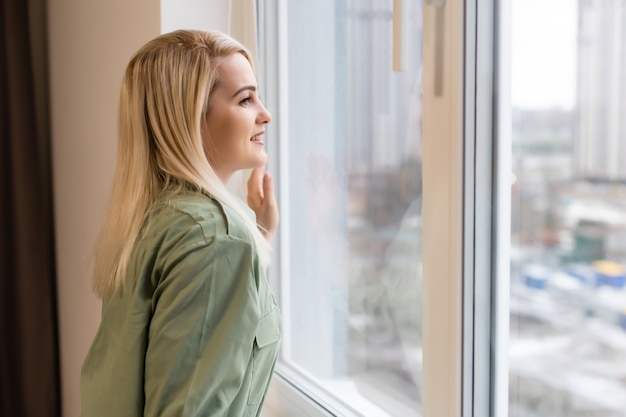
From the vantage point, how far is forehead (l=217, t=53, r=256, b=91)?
1.02 metres

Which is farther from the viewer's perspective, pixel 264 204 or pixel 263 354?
pixel 264 204

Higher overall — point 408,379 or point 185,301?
point 185,301

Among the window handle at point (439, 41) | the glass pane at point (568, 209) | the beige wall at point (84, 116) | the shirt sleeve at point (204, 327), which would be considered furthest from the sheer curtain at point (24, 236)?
the glass pane at point (568, 209)

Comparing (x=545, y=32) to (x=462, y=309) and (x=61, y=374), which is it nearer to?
(x=462, y=309)

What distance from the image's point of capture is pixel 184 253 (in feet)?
2.91

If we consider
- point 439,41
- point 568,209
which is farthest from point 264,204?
point 568,209

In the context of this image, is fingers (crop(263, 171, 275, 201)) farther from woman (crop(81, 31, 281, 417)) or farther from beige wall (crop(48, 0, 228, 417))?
beige wall (crop(48, 0, 228, 417))

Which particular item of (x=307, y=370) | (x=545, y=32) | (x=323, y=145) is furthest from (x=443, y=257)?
(x=307, y=370)

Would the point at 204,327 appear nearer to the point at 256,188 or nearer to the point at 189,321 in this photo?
the point at 189,321

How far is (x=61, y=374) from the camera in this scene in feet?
7.88

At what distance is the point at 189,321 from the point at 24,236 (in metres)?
1.63

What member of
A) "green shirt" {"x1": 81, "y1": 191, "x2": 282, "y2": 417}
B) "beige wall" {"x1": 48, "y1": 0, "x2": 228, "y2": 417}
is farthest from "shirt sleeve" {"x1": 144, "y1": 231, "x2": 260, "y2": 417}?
"beige wall" {"x1": 48, "y1": 0, "x2": 228, "y2": 417}

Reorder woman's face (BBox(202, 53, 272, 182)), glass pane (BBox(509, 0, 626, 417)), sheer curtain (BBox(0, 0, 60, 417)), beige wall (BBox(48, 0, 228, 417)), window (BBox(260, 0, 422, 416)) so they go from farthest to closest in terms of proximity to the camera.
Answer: sheer curtain (BBox(0, 0, 60, 417))
beige wall (BBox(48, 0, 228, 417))
window (BBox(260, 0, 422, 416))
woman's face (BBox(202, 53, 272, 182))
glass pane (BBox(509, 0, 626, 417))

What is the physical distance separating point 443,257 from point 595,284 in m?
0.24
